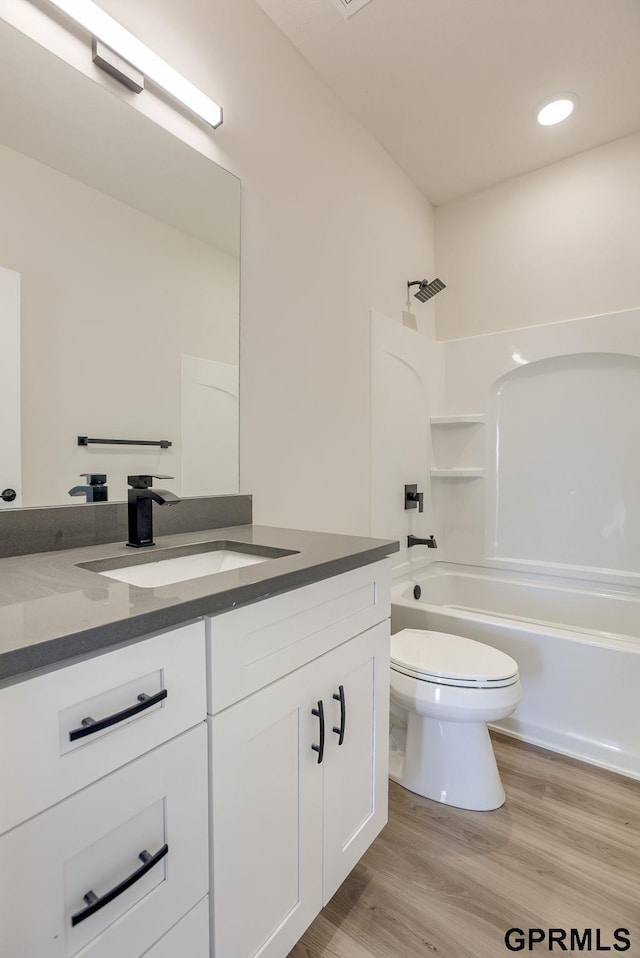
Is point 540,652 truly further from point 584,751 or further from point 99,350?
point 99,350

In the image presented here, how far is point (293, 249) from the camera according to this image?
1777 mm

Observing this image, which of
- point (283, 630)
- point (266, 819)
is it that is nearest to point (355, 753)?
point (266, 819)

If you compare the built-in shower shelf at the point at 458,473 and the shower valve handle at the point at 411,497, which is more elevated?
the built-in shower shelf at the point at 458,473

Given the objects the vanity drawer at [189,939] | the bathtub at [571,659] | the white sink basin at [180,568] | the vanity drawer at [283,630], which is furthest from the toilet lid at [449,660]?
the vanity drawer at [189,939]

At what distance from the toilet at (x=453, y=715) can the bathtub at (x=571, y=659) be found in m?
0.38

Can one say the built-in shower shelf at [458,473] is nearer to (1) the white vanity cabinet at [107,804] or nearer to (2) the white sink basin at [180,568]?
(2) the white sink basin at [180,568]

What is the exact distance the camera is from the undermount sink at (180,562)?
3.34 ft

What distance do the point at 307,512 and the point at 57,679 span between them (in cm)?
132

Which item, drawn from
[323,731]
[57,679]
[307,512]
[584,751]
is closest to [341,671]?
[323,731]

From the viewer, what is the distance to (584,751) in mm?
1849

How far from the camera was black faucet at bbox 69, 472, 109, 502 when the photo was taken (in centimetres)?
116

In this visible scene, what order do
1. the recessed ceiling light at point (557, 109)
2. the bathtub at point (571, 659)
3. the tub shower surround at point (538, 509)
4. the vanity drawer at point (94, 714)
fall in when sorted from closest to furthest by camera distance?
the vanity drawer at point (94, 714) → the bathtub at point (571, 659) → the tub shower surround at point (538, 509) → the recessed ceiling light at point (557, 109)

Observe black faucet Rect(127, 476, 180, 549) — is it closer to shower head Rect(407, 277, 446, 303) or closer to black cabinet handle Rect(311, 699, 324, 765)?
black cabinet handle Rect(311, 699, 324, 765)

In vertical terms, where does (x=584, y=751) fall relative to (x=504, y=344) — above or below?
below
